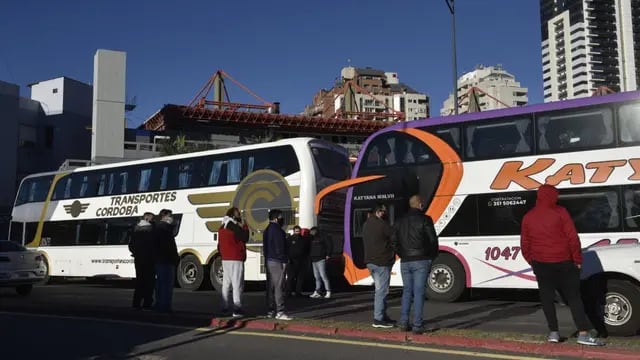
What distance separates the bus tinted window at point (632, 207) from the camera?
11055 mm

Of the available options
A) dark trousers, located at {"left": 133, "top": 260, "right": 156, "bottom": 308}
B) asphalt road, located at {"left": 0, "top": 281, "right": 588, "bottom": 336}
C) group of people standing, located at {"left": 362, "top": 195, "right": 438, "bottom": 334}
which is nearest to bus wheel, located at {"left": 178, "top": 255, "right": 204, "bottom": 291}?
asphalt road, located at {"left": 0, "top": 281, "right": 588, "bottom": 336}

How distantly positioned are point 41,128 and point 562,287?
41993 mm

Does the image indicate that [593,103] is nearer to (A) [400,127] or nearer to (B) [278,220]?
(A) [400,127]

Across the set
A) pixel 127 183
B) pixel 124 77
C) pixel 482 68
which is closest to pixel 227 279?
pixel 127 183

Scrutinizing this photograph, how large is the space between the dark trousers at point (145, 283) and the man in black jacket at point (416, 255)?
5.67 meters

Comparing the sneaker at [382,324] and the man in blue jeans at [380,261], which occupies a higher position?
the man in blue jeans at [380,261]

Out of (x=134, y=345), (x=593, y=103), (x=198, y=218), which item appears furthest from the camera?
(x=198, y=218)

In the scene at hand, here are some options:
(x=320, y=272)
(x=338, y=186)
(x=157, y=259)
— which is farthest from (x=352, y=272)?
(x=157, y=259)

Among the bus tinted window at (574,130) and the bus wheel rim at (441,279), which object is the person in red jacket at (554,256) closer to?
the bus tinted window at (574,130)

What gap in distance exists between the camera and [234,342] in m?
8.09

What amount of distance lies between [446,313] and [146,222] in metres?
6.14

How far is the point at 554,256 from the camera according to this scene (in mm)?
6980

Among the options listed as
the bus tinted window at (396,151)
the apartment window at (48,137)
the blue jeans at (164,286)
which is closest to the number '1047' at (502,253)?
the bus tinted window at (396,151)

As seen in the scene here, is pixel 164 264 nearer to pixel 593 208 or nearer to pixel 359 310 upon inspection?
pixel 359 310
